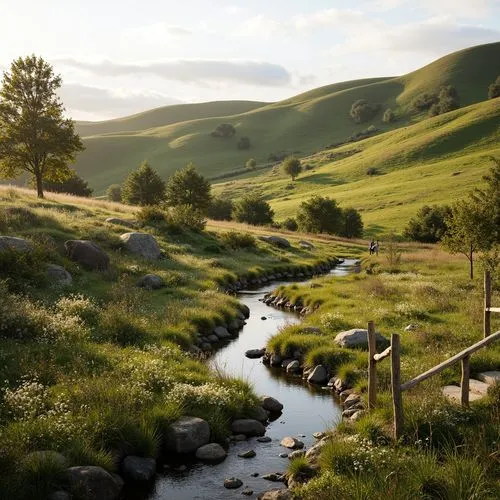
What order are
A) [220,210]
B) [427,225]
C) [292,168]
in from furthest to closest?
[292,168], [220,210], [427,225]

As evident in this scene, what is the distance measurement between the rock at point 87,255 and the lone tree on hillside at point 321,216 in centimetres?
5569

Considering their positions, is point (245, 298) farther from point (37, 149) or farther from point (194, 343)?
point (37, 149)

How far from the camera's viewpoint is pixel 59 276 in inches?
987

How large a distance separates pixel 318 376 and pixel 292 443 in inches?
192

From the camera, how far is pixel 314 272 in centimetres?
4775

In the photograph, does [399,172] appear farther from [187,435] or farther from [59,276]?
[187,435]

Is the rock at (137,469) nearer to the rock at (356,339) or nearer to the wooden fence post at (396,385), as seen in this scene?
the wooden fence post at (396,385)

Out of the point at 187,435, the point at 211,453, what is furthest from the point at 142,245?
the point at 211,453

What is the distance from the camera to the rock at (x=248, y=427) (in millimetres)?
14039

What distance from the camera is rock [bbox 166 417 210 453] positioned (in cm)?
1272

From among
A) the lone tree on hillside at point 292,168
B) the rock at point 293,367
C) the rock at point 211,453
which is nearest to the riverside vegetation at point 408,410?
the rock at point 293,367

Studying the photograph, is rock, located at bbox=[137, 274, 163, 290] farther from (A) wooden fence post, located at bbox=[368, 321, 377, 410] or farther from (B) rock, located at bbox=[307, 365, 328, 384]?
(A) wooden fence post, located at bbox=[368, 321, 377, 410]

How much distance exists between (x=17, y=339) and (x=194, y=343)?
7232 mm

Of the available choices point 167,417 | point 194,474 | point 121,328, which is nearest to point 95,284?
point 121,328
